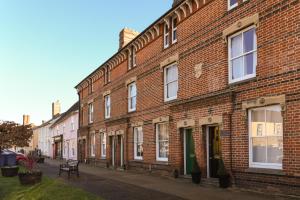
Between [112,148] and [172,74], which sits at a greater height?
[172,74]

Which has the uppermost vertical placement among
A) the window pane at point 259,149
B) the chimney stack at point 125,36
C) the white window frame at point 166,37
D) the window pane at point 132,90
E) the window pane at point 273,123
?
the chimney stack at point 125,36

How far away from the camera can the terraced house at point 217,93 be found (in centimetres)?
1234

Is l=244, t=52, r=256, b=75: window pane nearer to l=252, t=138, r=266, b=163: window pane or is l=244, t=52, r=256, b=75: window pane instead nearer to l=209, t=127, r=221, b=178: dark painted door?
l=252, t=138, r=266, b=163: window pane

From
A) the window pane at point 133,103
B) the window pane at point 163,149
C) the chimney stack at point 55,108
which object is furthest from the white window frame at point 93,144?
the chimney stack at point 55,108

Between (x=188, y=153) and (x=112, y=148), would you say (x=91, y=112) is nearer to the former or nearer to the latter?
(x=112, y=148)

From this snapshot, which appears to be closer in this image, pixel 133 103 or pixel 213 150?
pixel 213 150

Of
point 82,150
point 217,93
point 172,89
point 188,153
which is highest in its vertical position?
point 172,89

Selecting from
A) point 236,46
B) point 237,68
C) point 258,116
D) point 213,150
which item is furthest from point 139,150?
point 258,116

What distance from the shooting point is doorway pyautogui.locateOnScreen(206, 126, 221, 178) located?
1616cm

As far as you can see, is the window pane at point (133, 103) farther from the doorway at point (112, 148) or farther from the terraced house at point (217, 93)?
the doorway at point (112, 148)

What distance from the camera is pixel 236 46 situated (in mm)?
14734

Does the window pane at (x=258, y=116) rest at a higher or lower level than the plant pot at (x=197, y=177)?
higher

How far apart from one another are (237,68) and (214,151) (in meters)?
3.74

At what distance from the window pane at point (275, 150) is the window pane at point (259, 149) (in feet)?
0.73
